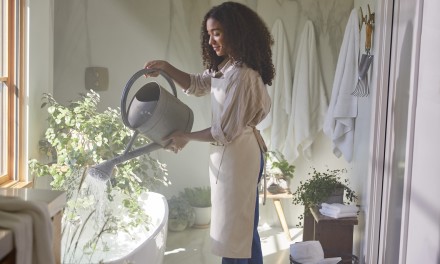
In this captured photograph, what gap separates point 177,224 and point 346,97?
4.47 ft

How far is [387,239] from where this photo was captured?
7.00 ft

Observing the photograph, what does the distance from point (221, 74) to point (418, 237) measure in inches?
40.4

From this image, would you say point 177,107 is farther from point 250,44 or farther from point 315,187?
point 315,187

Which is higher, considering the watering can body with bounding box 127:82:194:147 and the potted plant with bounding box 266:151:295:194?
the watering can body with bounding box 127:82:194:147

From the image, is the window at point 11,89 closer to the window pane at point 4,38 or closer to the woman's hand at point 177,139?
the window pane at point 4,38

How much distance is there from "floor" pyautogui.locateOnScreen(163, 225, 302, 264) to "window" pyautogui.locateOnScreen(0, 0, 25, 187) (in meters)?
1.04

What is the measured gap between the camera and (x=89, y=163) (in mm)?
2682

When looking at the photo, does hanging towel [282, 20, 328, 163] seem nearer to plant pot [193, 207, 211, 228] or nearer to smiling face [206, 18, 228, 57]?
plant pot [193, 207, 211, 228]

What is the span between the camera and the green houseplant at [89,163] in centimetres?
249

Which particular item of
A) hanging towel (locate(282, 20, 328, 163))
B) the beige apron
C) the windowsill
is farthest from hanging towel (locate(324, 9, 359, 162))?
the windowsill

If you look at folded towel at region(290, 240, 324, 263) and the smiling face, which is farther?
folded towel at region(290, 240, 324, 263)

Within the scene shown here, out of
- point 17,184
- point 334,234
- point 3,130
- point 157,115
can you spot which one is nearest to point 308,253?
point 334,234

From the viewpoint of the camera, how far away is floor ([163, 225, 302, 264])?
10.2 ft

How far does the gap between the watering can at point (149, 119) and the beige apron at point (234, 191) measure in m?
0.17
